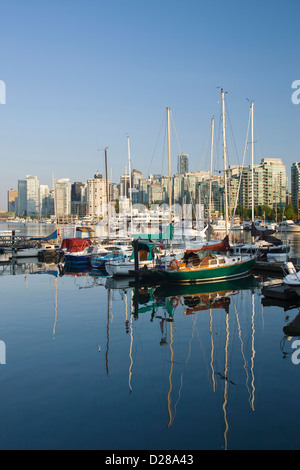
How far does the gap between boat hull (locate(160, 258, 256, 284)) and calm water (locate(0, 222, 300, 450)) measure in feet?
→ 17.2

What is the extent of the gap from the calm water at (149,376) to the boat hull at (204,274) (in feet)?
17.2

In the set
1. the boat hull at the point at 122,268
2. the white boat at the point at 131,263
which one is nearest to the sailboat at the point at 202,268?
the white boat at the point at 131,263

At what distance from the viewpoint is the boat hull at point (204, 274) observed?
30.9 meters

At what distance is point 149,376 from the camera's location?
44.6ft

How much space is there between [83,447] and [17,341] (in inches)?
376

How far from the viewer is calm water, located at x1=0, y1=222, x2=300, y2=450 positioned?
9.82m

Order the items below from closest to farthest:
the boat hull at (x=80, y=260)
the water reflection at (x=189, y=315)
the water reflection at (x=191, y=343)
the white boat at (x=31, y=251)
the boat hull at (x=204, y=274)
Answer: the water reflection at (x=191, y=343) < the water reflection at (x=189, y=315) < the boat hull at (x=204, y=274) < the boat hull at (x=80, y=260) < the white boat at (x=31, y=251)

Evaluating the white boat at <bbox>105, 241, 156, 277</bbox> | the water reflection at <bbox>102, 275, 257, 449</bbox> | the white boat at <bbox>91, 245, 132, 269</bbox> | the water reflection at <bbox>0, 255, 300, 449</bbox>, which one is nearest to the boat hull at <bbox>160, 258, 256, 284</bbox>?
the water reflection at <bbox>102, 275, 257, 449</bbox>

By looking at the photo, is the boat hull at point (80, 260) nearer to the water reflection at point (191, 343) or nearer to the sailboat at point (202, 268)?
the water reflection at point (191, 343)

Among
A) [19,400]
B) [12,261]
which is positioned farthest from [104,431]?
[12,261]

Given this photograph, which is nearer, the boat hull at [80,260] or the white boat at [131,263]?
the white boat at [131,263]

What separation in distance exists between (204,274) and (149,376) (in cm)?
1856

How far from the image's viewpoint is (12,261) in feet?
171

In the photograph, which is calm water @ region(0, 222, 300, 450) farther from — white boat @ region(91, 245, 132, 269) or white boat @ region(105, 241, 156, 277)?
white boat @ region(91, 245, 132, 269)
